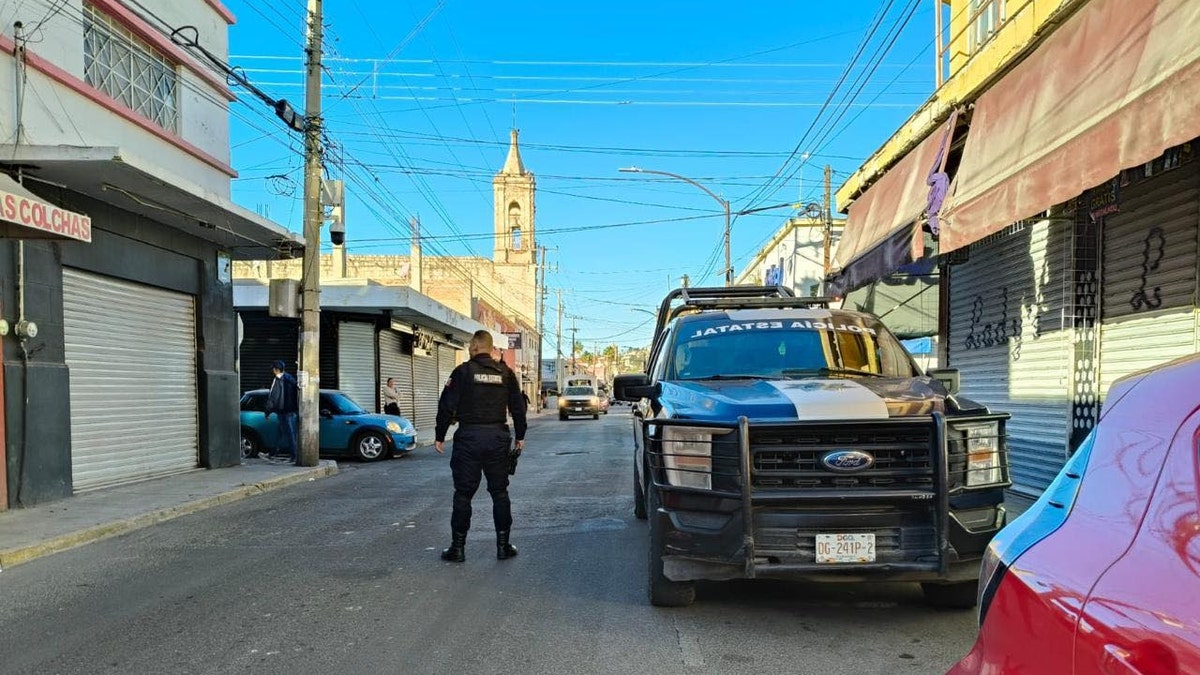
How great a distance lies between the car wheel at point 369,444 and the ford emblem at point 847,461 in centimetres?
1290

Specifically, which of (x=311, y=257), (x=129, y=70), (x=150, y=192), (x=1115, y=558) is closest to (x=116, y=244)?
(x=150, y=192)

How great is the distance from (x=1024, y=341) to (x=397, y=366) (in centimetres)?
2084

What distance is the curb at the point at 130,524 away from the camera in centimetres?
663

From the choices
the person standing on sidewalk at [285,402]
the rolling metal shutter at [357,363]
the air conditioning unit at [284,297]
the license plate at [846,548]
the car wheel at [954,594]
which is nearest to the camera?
the license plate at [846,548]

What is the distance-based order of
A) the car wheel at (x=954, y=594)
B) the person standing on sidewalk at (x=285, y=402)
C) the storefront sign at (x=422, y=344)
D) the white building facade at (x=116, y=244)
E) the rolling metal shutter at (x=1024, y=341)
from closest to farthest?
the car wheel at (x=954, y=594) → the rolling metal shutter at (x=1024, y=341) → the white building facade at (x=116, y=244) → the person standing on sidewalk at (x=285, y=402) → the storefront sign at (x=422, y=344)

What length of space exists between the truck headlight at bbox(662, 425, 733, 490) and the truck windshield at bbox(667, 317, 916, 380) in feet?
3.82

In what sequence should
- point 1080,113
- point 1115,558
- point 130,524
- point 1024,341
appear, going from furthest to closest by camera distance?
point 1024,341 < point 130,524 < point 1080,113 < point 1115,558

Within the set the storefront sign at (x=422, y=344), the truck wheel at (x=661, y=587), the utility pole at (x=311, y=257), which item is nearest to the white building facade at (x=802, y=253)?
the storefront sign at (x=422, y=344)

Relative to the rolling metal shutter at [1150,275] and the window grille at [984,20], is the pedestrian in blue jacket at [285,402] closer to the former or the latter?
the window grille at [984,20]

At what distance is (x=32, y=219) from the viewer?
7.34 meters

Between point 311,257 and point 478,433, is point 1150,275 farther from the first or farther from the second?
point 311,257

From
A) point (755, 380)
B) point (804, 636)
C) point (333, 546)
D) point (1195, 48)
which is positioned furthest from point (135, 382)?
point (1195, 48)

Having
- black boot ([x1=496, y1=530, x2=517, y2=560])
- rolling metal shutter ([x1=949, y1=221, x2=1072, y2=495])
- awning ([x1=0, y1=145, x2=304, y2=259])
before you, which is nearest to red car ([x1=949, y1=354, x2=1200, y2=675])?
black boot ([x1=496, y1=530, x2=517, y2=560])

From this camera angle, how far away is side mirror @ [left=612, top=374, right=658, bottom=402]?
5502mm
